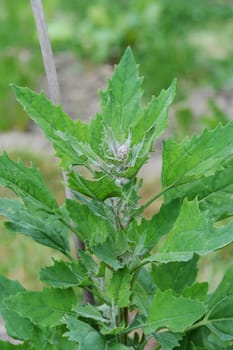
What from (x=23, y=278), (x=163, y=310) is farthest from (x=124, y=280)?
(x=23, y=278)

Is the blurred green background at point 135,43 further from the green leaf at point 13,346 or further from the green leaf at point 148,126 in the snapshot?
the green leaf at point 148,126

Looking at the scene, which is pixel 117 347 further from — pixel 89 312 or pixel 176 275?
pixel 176 275

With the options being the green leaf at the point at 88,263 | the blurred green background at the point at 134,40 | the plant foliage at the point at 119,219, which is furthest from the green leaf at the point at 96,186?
the blurred green background at the point at 134,40

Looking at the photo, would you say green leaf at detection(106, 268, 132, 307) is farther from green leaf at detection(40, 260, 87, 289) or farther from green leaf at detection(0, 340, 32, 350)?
green leaf at detection(0, 340, 32, 350)

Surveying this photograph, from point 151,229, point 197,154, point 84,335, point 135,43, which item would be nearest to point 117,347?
point 84,335

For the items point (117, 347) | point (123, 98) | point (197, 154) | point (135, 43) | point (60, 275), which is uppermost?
point (135, 43)

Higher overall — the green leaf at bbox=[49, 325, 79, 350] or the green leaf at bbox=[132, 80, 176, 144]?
the green leaf at bbox=[132, 80, 176, 144]

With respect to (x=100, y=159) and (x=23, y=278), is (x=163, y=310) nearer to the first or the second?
(x=100, y=159)

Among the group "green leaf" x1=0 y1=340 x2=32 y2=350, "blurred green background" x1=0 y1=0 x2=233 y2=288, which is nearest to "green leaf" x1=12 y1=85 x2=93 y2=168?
"green leaf" x1=0 y1=340 x2=32 y2=350
